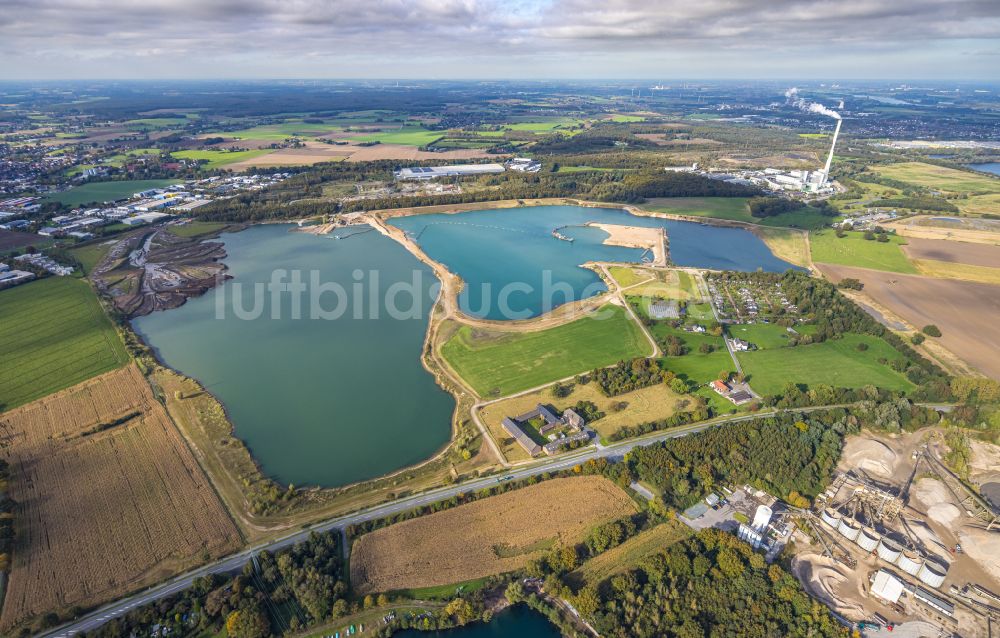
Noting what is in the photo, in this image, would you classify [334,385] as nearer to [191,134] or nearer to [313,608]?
[313,608]

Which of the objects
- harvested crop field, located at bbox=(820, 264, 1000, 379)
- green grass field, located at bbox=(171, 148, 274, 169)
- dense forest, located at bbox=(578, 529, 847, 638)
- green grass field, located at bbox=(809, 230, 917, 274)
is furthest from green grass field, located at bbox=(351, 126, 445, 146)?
dense forest, located at bbox=(578, 529, 847, 638)

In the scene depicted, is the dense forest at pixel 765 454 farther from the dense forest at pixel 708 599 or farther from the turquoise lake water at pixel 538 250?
the turquoise lake water at pixel 538 250

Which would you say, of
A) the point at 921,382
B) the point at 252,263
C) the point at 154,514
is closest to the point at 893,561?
the point at 921,382

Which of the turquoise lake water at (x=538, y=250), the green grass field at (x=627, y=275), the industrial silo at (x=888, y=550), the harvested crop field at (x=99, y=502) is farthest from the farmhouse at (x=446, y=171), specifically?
the industrial silo at (x=888, y=550)

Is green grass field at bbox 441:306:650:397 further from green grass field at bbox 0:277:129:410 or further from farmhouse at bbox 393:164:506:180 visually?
farmhouse at bbox 393:164:506:180

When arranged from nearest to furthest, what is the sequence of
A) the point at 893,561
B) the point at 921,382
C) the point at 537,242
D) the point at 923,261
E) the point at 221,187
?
the point at 893,561, the point at 921,382, the point at 923,261, the point at 537,242, the point at 221,187

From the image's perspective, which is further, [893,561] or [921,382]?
[921,382]

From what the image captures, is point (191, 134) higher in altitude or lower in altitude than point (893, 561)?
higher
